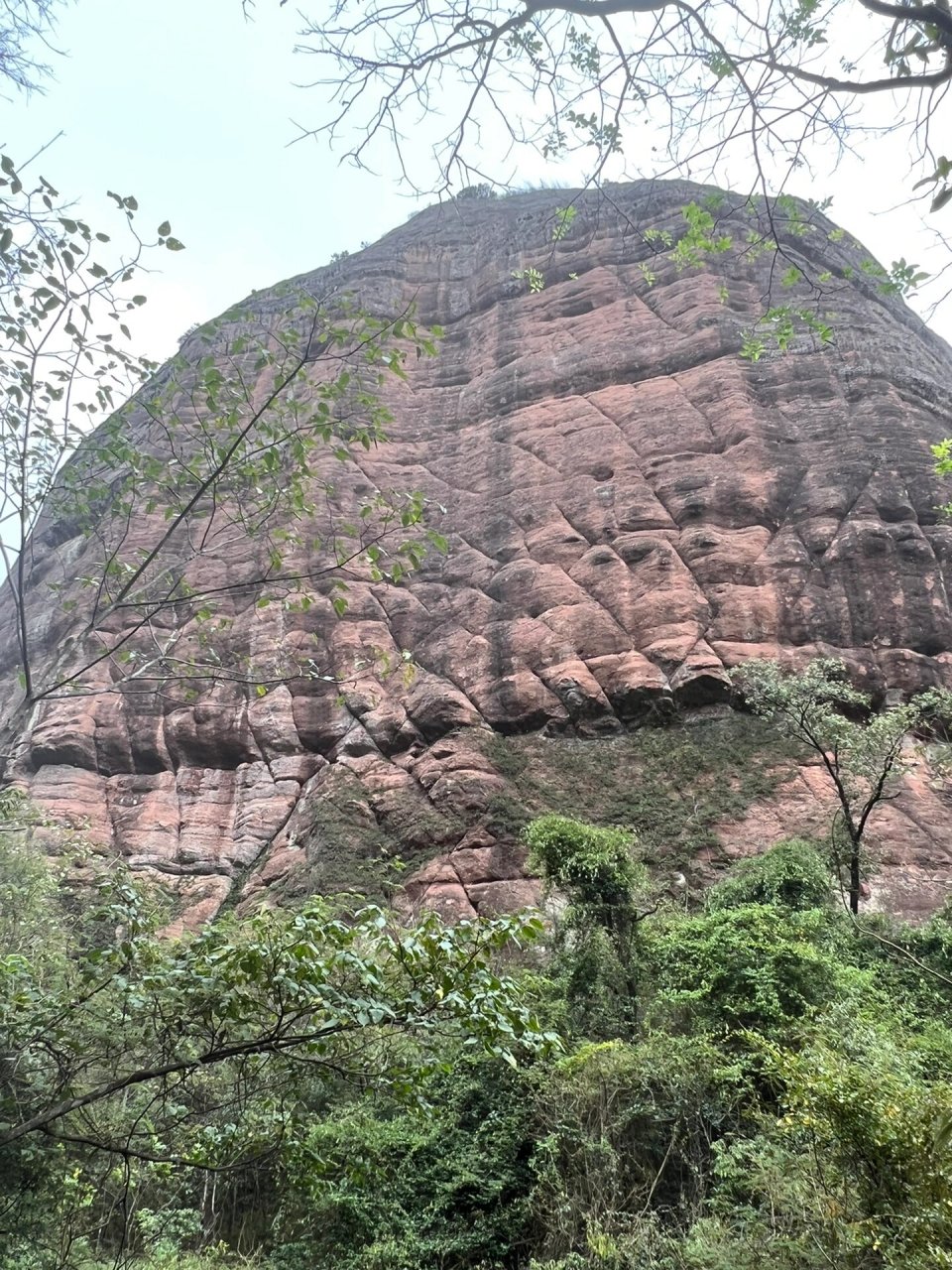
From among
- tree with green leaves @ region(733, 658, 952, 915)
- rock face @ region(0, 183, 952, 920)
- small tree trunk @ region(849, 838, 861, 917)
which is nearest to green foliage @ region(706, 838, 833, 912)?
small tree trunk @ region(849, 838, 861, 917)

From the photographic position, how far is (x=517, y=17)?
9.87 ft

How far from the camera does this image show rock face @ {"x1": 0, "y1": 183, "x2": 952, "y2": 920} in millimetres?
17047

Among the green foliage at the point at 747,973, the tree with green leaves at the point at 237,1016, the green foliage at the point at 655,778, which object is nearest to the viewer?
the tree with green leaves at the point at 237,1016

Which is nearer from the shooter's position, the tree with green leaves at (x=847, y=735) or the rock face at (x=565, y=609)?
the tree with green leaves at (x=847, y=735)

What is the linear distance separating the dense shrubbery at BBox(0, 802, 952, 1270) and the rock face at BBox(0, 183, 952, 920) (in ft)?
15.3

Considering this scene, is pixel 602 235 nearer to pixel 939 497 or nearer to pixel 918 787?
pixel 939 497

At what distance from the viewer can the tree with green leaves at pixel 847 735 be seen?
1227 cm

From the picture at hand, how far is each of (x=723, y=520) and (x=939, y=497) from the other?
4993mm

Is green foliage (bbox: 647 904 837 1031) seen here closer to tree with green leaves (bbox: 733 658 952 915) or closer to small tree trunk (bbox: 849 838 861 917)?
small tree trunk (bbox: 849 838 861 917)

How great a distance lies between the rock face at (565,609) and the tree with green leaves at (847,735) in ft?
3.24

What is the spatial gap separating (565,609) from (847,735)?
8.17 metres

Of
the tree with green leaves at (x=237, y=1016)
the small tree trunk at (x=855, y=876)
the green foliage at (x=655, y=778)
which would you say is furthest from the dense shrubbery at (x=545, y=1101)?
the green foliage at (x=655, y=778)

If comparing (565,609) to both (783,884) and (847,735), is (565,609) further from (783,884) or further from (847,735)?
(783,884)

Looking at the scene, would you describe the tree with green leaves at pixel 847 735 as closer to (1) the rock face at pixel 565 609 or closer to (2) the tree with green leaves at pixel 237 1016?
(1) the rock face at pixel 565 609
